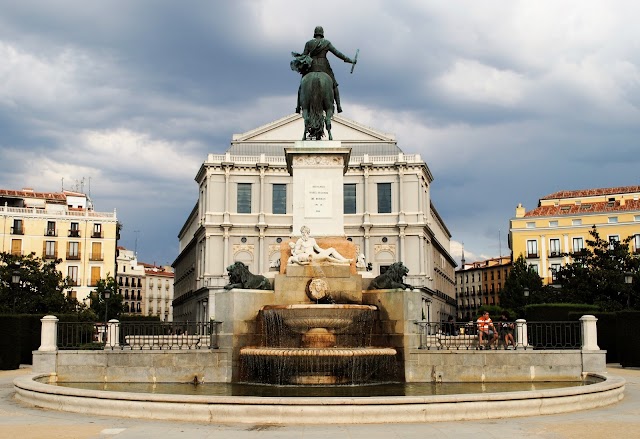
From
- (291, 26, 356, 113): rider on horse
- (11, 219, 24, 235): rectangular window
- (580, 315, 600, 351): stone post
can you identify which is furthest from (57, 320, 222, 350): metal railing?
(11, 219, 24, 235): rectangular window

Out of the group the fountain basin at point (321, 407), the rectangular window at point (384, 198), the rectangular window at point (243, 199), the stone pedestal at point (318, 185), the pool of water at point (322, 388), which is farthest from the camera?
the rectangular window at point (384, 198)

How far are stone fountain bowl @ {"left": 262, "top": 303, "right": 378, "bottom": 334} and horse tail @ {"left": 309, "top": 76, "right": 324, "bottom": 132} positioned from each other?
5.55 m

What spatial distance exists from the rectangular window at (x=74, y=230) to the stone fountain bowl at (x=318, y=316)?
246 ft

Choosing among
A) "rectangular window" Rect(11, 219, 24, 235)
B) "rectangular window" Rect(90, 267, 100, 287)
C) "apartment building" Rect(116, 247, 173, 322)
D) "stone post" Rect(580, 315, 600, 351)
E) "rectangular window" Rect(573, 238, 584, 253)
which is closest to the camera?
"stone post" Rect(580, 315, 600, 351)

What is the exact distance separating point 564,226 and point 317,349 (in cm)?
8439

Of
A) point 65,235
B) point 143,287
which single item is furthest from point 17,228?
point 143,287

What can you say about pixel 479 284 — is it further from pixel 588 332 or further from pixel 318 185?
pixel 588 332

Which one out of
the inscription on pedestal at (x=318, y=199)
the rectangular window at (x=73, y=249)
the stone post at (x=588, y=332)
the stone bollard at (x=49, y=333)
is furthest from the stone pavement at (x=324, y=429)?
the rectangular window at (x=73, y=249)

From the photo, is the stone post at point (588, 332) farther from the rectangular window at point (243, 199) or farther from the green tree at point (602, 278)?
the rectangular window at point (243, 199)

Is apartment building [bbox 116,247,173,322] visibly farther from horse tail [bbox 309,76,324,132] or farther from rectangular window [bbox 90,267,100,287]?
horse tail [bbox 309,76,324,132]

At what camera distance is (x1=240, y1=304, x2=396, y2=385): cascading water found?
50.8ft

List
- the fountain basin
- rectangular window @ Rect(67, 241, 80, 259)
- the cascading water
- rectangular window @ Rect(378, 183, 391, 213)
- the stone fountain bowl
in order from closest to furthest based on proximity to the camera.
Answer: the fountain basin < the cascading water < the stone fountain bowl < rectangular window @ Rect(67, 241, 80, 259) < rectangular window @ Rect(378, 183, 391, 213)

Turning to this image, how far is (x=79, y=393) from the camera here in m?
13.1

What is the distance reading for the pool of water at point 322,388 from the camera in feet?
46.3
